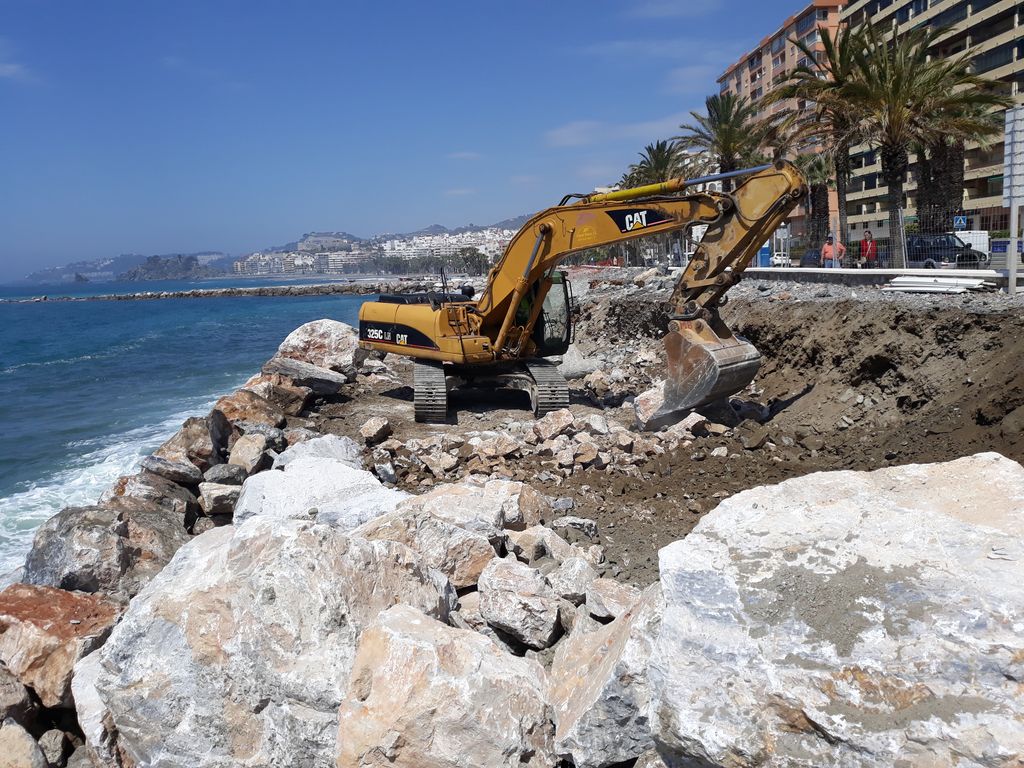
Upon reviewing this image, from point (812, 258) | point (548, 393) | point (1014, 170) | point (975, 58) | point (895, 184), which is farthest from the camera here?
point (975, 58)

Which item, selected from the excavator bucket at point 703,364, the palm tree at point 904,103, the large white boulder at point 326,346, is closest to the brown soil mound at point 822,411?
the excavator bucket at point 703,364

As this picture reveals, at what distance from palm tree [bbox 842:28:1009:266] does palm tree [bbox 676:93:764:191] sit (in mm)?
9681

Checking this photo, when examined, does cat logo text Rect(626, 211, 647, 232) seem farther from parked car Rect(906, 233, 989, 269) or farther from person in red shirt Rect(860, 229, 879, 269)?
person in red shirt Rect(860, 229, 879, 269)

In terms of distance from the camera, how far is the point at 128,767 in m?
3.87

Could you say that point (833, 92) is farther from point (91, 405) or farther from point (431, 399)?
point (91, 405)

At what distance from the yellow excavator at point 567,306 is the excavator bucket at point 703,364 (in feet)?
0.05

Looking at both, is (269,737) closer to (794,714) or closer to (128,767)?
(128,767)

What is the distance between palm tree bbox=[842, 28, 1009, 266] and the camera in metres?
18.9

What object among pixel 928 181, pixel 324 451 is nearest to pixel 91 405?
pixel 324 451

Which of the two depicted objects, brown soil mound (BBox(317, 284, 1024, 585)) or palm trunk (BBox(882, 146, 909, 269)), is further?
palm trunk (BBox(882, 146, 909, 269))

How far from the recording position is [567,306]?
12.6 m

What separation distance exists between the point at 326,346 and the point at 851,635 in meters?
15.0

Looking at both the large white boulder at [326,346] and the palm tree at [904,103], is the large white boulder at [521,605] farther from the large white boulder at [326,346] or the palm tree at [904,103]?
the palm tree at [904,103]

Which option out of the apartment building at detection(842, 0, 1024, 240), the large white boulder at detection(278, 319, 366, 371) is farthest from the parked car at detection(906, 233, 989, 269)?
the apartment building at detection(842, 0, 1024, 240)
